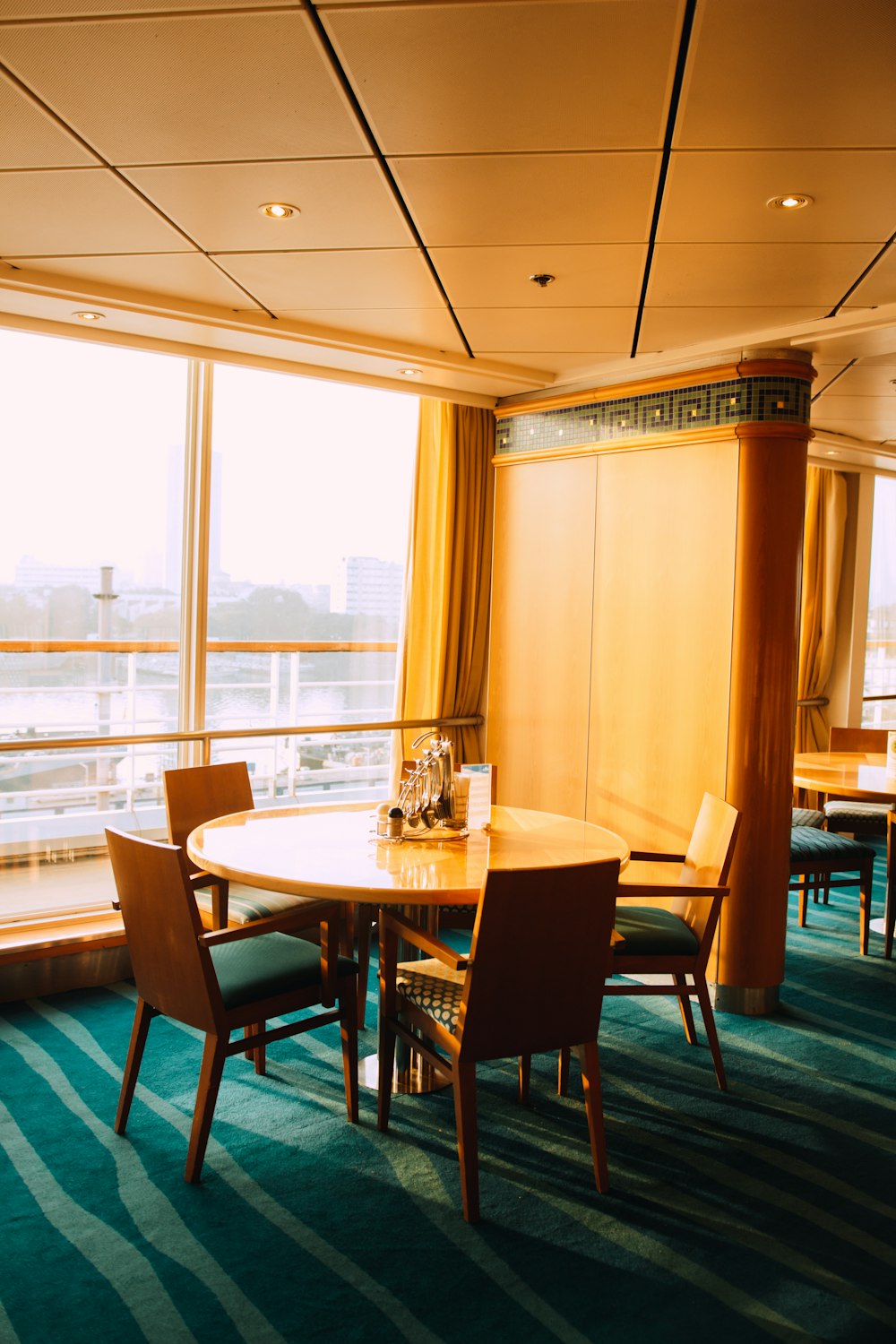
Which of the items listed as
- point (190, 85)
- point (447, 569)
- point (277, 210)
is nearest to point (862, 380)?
point (447, 569)

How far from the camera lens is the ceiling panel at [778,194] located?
2.51 m

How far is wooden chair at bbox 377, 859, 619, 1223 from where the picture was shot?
2.55m

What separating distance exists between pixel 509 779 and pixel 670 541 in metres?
1.57

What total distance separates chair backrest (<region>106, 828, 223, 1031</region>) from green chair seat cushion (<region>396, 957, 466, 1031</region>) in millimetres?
585

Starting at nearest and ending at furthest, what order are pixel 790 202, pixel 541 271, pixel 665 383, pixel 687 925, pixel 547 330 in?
pixel 790 202 → pixel 541 271 → pixel 687 925 → pixel 547 330 → pixel 665 383

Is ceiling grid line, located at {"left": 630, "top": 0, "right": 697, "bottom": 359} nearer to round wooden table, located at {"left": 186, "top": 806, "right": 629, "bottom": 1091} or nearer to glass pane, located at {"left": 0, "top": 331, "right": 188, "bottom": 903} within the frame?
round wooden table, located at {"left": 186, "top": 806, "right": 629, "bottom": 1091}

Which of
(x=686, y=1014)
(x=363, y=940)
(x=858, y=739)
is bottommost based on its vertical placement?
(x=686, y=1014)

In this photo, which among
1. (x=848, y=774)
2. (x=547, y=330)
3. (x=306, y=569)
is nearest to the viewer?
(x=547, y=330)

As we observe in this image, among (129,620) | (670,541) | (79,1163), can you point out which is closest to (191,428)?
(129,620)

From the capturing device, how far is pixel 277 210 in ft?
9.65

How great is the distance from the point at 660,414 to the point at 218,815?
8.47 ft

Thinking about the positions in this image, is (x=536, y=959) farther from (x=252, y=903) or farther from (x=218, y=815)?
(x=218, y=815)

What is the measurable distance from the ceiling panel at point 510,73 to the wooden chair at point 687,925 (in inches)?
81.8

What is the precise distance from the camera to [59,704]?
4.48 metres
